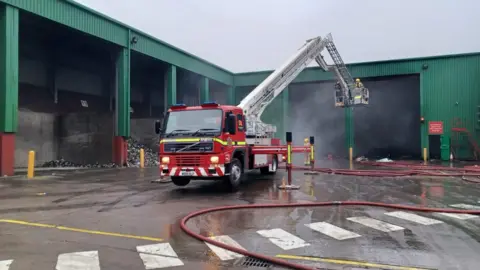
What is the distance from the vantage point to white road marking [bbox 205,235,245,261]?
15.9ft

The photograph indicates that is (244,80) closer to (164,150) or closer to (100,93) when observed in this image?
(100,93)

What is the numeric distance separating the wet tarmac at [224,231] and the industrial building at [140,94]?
9.03 metres

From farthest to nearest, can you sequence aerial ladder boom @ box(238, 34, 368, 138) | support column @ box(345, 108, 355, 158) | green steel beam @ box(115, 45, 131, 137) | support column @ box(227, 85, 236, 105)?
support column @ box(227, 85, 236, 105)
support column @ box(345, 108, 355, 158)
green steel beam @ box(115, 45, 131, 137)
aerial ladder boom @ box(238, 34, 368, 138)

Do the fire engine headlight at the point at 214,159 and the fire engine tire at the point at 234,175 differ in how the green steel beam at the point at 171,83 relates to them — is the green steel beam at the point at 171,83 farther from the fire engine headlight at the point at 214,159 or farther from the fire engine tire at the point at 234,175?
the fire engine headlight at the point at 214,159

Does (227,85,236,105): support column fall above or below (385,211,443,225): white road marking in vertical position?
above

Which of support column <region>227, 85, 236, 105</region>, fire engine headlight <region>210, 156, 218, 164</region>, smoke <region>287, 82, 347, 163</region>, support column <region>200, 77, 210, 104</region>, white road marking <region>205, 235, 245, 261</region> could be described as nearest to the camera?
white road marking <region>205, 235, 245, 261</region>

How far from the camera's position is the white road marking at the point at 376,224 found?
634 cm

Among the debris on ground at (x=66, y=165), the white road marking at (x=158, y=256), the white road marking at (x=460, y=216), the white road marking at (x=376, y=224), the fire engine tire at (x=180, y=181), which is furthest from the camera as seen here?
the debris on ground at (x=66, y=165)

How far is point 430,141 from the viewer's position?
29219 millimetres

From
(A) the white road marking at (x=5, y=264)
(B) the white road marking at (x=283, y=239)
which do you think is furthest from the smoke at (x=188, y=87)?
(A) the white road marking at (x=5, y=264)

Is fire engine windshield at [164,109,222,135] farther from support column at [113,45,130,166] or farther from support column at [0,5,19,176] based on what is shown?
support column at [113,45,130,166]

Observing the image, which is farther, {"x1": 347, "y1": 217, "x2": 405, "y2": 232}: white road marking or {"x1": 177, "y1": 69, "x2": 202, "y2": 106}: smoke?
{"x1": 177, "y1": 69, "x2": 202, "y2": 106}: smoke

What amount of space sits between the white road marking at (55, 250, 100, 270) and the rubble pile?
17853 millimetres

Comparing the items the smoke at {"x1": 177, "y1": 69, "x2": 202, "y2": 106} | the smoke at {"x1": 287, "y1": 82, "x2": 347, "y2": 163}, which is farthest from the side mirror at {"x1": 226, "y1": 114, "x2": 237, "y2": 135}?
the smoke at {"x1": 287, "y1": 82, "x2": 347, "y2": 163}
